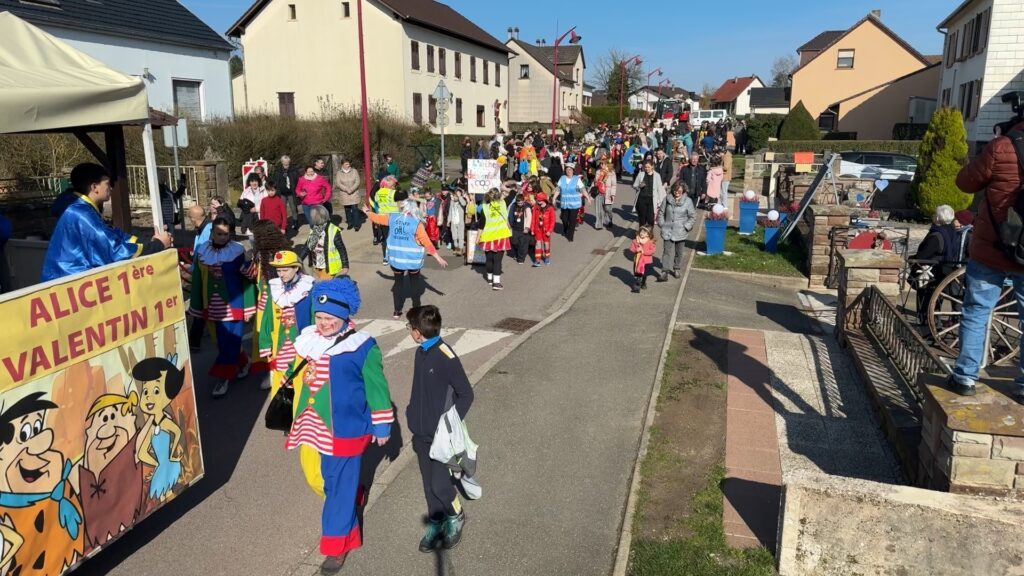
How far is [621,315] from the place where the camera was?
36.7 feet

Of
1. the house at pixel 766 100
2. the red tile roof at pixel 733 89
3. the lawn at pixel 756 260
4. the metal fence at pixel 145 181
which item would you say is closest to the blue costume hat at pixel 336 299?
the lawn at pixel 756 260

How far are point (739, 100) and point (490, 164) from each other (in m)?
95.1

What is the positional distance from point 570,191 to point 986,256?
40.3 feet

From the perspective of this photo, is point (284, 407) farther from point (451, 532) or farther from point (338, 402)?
point (451, 532)

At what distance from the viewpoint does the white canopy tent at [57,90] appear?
16.1 feet

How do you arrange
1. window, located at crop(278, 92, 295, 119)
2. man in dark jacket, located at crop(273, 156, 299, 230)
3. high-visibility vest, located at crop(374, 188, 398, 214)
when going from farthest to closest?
window, located at crop(278, 92, 295, 119), man in dark jacket, located at crop(273, 156, 299, 230), high-visibility vest, located at crop(374, 188, 398, 214)

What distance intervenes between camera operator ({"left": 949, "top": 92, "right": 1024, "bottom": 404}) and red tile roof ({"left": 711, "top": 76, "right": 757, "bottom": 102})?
110122mm

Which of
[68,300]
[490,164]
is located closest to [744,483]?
[68,300]

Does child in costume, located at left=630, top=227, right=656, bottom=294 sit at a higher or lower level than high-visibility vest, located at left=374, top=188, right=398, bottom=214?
lower

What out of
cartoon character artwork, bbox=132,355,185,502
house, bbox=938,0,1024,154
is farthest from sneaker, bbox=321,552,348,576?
house, bbox=938,0,1024,154

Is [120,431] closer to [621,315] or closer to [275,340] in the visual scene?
[275,340]

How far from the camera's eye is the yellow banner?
381 cm

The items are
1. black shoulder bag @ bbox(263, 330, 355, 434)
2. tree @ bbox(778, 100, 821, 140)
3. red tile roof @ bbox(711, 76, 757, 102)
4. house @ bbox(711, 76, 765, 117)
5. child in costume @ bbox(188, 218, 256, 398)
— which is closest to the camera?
black shoulder bag @ bbox(263, 330, 355, 434)

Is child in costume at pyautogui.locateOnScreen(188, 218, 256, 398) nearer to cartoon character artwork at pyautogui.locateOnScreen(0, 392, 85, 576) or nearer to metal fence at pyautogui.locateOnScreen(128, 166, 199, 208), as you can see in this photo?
cartoon character artwork at pyautogui.locateOnScreen(0, 392, 85, 576)
